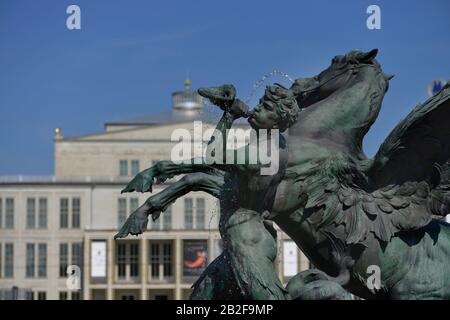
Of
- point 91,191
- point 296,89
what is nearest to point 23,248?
point 91,191

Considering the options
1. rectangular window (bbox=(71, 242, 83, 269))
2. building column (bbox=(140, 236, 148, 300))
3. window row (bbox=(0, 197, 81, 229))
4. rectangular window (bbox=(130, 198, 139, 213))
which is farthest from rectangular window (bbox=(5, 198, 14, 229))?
building column (bbox=(140, 236, 148, 300))

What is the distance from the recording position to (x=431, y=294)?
9.18m

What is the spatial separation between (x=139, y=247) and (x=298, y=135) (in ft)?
226

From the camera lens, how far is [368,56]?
31.5ft

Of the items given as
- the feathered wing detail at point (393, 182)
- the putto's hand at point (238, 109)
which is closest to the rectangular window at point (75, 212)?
the feathered wing detail at point (393, 182)

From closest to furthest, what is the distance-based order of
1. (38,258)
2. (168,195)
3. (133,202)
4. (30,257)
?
(168,195) < (133,202) < (38,258) < (30,257)

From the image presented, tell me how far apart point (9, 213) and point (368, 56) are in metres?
71.6

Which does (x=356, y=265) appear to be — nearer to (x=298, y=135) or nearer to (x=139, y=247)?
(x=298, y=135)

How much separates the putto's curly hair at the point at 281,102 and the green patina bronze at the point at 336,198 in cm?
1

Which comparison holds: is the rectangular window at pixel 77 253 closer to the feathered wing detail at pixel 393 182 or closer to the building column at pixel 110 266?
the building column at pixel 110 266

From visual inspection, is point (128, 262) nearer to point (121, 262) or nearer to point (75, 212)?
point (121, 262)

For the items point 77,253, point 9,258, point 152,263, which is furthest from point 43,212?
point 152,263

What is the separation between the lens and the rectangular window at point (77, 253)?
257 ft
